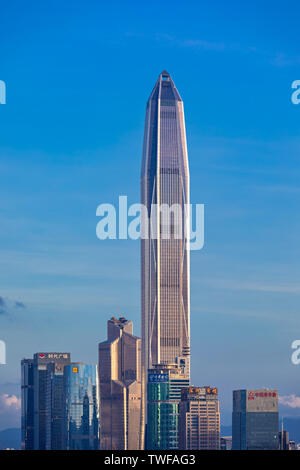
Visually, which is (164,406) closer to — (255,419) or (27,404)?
(27,404)

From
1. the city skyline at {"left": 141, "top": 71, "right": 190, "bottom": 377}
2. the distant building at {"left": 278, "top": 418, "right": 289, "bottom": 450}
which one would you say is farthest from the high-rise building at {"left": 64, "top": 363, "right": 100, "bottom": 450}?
the city skyline at {"left": 141, "top": 71, "right": 190, "bottom": 377}

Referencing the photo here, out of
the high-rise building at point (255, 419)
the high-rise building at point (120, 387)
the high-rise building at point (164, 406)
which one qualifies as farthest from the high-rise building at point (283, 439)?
the high-rise building at point (120, 387)

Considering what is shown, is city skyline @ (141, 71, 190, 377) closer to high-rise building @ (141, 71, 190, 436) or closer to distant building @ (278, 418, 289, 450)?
high-rise building @ (141, 71, 190, 436)

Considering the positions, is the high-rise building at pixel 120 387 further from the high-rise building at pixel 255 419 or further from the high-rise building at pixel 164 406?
the high-rise building at pixel 255 419

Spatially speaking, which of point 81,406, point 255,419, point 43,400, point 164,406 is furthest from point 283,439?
point 43,400
